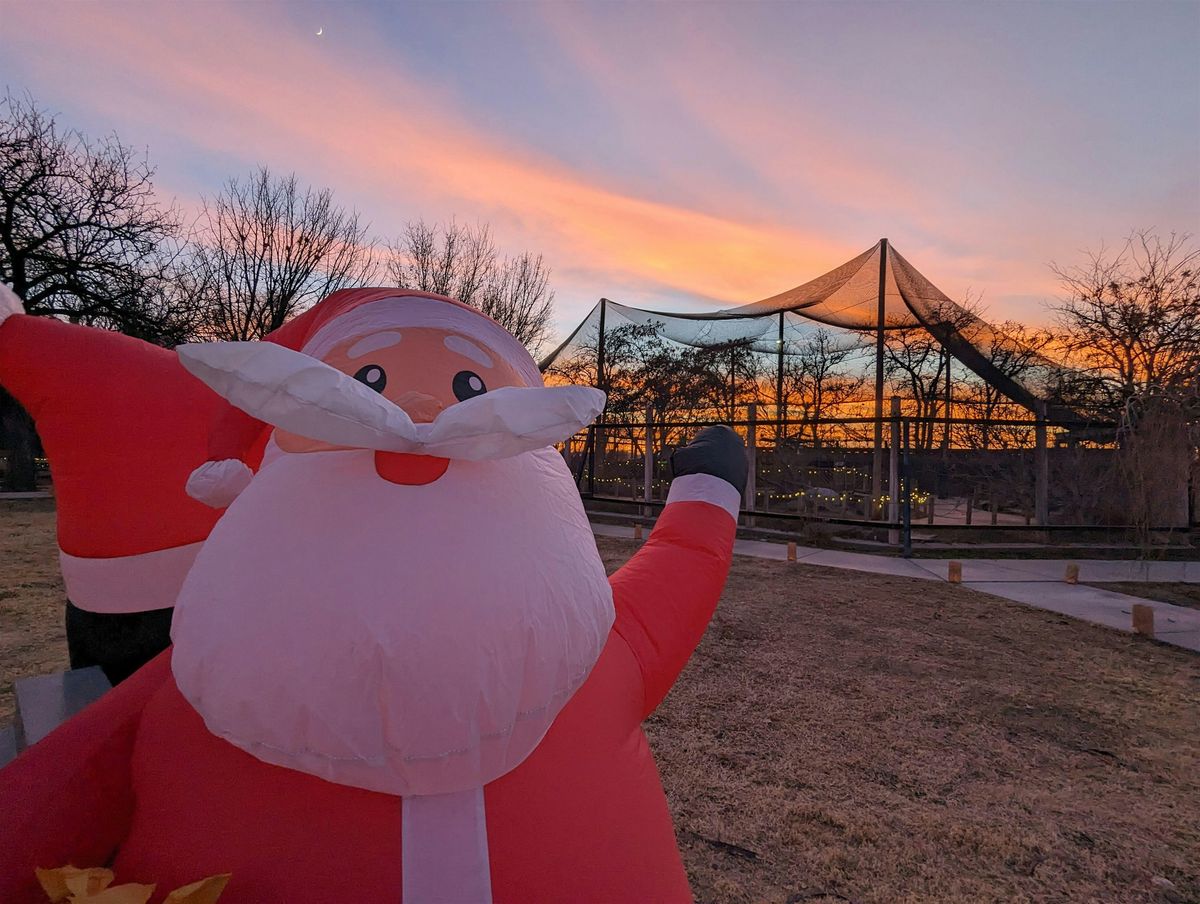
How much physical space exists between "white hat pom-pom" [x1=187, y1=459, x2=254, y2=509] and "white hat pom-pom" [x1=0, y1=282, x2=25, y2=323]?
4.30 feet

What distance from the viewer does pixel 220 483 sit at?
1.18m

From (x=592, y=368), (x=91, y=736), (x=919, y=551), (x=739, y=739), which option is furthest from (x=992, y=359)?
(x=91, y=736)

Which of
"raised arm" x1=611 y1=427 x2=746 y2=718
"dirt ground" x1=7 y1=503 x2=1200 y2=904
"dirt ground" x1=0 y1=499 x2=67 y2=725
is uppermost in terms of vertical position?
"raised arm" x1=611 y1=427 x2=746 y2=718

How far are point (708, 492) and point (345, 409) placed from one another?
1135mm

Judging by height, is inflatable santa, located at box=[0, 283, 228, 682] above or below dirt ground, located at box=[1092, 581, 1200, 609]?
above

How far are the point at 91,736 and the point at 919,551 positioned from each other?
9.43m

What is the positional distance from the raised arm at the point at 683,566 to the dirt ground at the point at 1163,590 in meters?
7.13

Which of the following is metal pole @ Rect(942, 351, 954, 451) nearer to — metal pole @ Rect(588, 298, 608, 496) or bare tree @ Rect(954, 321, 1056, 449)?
bare tree @ Rect(954, 321, 1056, 449)

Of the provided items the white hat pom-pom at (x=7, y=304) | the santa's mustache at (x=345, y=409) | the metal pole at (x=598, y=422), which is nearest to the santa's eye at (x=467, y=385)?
the santa's mustache at (x=345, y=409)

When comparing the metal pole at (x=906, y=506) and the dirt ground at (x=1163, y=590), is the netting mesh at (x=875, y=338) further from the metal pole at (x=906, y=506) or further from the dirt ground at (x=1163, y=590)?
the dirt ground at (x=1163, y=590)

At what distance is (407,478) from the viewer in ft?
3.10

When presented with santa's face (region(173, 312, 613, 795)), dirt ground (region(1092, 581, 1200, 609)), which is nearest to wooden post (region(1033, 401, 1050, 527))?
dirt ground (region(1092, 581, 1200, 609))

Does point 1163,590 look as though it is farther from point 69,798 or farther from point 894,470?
point 69,798

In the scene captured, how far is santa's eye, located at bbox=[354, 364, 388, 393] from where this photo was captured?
3.67 feet
